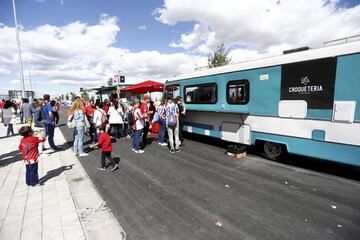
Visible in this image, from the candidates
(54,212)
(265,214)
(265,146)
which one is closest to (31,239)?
(54,212)

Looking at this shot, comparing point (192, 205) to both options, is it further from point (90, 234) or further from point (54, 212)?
point (54, 212)

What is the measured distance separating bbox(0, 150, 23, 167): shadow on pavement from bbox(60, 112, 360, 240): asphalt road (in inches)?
94.3

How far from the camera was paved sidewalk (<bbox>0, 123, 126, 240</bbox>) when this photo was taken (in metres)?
2.85

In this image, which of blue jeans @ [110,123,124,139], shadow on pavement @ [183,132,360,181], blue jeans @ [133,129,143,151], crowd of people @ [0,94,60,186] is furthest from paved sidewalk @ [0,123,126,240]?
shadow on pavement @ [183,132,360,181]

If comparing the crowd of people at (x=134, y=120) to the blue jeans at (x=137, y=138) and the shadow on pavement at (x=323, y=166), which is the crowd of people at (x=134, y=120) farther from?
the shadow on pavement at (x=323, y=166)

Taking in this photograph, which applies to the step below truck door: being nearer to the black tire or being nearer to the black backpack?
the black tire

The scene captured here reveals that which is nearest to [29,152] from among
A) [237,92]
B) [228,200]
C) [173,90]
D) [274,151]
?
[228,200]

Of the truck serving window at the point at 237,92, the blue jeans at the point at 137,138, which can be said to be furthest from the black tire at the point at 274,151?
the blue jeans at the point at 137,138

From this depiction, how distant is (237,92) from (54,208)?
5385 mm

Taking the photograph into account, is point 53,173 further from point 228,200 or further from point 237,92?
point 237,92

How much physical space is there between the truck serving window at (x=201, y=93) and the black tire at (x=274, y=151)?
2273mm

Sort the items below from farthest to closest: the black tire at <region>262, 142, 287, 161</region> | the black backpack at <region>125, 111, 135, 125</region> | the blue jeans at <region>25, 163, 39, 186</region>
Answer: the black backpack at <region>125, 111, 135, 125</region> → the black tire at <region>262, 142, 287, 161</region> → the blue jeans at <region>25, 163, 39, 186</region>

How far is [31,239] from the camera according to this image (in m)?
2.72

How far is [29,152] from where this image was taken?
13.5 feet
